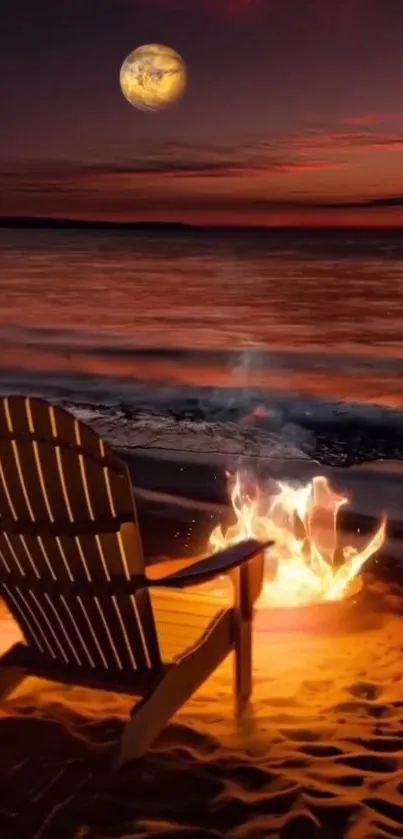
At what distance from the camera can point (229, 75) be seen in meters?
10.0

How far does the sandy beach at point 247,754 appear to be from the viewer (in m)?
2.28

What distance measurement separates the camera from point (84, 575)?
2.53m

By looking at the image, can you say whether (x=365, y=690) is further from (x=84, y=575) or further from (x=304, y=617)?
(x=84, y=575)

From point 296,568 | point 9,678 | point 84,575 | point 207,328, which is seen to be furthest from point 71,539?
point 207,328

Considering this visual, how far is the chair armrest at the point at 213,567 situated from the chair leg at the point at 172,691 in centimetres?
20

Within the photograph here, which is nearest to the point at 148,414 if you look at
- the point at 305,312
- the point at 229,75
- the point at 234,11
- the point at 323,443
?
the point at 323,443

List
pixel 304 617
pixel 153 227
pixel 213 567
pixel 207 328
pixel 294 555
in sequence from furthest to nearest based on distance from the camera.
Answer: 1. pixel 153 227
2. pixel 207 328
3. pixel 294 555
4. pixel 304 617
5. pixel 213 567

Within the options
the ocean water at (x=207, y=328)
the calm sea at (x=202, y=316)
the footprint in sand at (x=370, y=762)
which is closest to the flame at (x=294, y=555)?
the footprint in sand at (x=370, y=762)

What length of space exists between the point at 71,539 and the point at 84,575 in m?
0.10

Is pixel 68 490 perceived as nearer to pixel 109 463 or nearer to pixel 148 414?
pixel 109 463

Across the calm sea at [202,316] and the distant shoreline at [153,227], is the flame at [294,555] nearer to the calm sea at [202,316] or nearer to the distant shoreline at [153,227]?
the calm sea at [202,316]

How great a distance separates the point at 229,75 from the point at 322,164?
254 cm

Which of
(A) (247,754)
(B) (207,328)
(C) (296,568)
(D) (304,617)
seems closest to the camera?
(A) (247,754)

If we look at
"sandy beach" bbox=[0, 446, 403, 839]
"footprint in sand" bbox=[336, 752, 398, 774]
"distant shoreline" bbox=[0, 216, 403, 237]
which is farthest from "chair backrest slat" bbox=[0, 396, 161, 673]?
"distant shoreline" bbox=[0, 216, 403, 237]
